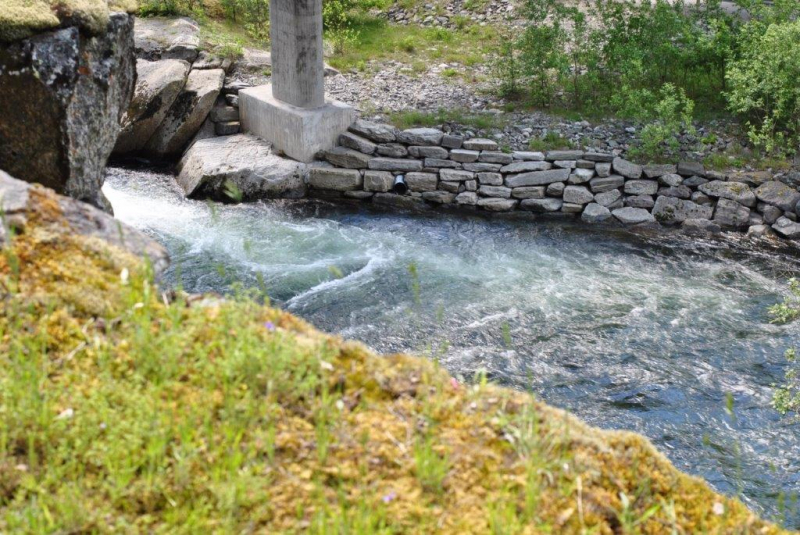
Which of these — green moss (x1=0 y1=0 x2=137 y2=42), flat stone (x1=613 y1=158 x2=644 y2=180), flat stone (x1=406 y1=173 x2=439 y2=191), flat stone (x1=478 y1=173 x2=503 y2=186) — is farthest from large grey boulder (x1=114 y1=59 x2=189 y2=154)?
flat stone (x1=613 y1=158 x2=644 y2=180)

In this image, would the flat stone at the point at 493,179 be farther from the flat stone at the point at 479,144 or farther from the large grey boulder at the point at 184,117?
the large grey boulder at the point at 184,117

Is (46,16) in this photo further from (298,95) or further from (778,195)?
(778,195)

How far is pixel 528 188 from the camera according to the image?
36.6 feet

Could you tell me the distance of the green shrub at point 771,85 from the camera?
1078 cm

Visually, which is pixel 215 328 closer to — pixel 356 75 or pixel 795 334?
pixel 795 334

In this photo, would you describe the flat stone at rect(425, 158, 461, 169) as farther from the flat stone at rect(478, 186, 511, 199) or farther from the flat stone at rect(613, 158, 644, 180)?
the flat stone at rect(613, 158, 644, 180)

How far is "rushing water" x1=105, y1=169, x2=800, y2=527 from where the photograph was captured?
6.57 metres

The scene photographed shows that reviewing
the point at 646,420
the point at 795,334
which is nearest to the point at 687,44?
the point at 795,334

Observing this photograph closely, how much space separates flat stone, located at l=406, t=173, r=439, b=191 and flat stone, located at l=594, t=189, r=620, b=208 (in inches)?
82.4

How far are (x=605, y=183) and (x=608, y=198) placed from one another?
0.20 metres

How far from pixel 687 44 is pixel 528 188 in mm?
3482

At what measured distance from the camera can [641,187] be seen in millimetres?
11070

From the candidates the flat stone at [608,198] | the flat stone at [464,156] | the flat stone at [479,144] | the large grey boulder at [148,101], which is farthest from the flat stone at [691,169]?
the large grey boulder at [148,101]

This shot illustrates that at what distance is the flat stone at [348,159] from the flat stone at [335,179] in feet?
0.39
